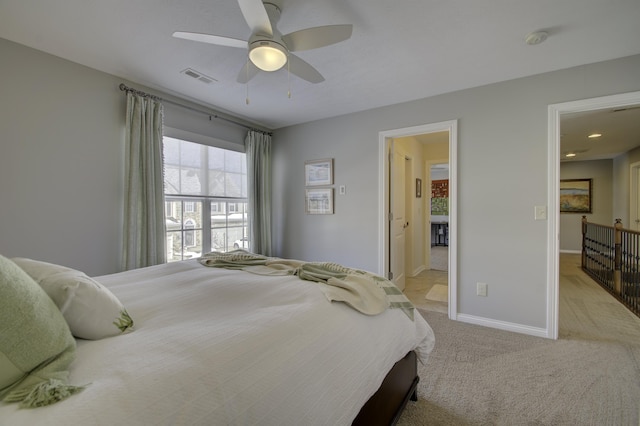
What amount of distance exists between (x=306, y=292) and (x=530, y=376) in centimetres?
187

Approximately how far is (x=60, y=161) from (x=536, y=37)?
12.7ft

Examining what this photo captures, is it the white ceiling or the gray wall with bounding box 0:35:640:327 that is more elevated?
the white ceiling

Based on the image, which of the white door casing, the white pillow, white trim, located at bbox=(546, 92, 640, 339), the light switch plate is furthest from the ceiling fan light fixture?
the white door casing

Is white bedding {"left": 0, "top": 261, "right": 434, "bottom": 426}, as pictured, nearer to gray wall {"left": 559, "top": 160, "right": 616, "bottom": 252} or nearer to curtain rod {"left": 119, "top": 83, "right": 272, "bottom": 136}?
curtain rod {"left": 119, "top": 83, "right": 272, "bottom": 136}

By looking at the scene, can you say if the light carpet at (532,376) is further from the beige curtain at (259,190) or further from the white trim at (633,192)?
the white trim at (633,192)

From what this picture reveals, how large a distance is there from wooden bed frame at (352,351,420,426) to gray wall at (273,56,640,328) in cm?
167

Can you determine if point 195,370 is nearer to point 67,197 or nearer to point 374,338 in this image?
point 374,338

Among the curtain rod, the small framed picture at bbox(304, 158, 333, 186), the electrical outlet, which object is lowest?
the electrical outlet

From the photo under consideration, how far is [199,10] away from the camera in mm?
1814

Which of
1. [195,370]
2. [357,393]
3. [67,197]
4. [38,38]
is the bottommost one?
[357,393]

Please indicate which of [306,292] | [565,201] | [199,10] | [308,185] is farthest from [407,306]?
[565,201]

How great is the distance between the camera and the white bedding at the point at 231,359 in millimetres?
662

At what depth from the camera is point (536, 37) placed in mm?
2057

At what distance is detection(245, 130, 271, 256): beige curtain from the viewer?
3994 mm
